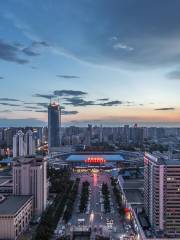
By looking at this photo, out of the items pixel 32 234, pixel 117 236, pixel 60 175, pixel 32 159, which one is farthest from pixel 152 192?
pixel 60 175

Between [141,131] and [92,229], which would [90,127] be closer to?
[141,131]

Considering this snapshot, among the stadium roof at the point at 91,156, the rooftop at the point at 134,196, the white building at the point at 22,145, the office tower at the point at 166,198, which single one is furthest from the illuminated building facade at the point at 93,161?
the office tower at the point at 166,198

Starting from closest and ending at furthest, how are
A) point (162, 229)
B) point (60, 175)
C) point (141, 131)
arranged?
1. point (162, 229)
2. point (60, 175)
3. point (141, 131)

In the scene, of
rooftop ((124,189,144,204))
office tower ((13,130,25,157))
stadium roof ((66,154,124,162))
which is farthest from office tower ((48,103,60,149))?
rooftop ((124,189,144,204))

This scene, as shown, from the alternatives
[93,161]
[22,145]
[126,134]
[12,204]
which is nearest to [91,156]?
[93,161]

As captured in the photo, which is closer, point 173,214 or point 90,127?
point 173,214
